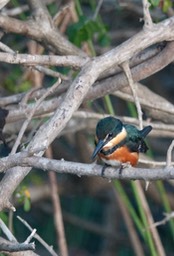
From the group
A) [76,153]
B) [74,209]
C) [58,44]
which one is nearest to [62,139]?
[76,153]

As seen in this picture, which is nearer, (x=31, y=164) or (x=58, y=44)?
(x=31, y=164)

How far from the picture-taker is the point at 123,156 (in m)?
3.36

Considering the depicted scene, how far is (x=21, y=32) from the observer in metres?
4.16

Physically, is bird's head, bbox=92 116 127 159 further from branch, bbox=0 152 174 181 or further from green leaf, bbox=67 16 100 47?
green leaf, bbox=67 16 100 47

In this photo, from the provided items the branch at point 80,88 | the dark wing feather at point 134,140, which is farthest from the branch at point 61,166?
the dark wing feather at point 134,140

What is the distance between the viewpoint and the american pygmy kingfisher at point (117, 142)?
3.35m

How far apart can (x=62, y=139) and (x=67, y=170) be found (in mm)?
3021

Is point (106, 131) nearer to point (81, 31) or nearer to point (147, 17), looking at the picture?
point (147, 17)

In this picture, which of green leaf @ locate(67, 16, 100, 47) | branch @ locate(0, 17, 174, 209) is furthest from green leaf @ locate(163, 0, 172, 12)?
branch @ locate(0, 17, 174, 209)

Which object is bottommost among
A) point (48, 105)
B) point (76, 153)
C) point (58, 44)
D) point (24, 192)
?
point (24, 192)

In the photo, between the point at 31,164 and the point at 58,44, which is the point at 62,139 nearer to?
the point at 58,44

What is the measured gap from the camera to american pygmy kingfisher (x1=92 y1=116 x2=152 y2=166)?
132 inches

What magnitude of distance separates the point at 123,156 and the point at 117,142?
0.08 m

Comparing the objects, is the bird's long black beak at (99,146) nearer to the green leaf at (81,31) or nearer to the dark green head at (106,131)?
the dark green head at (106,131)
